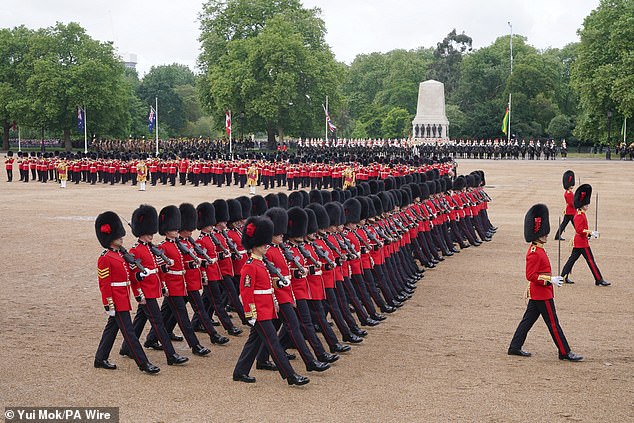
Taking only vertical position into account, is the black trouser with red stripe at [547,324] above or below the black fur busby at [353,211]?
below

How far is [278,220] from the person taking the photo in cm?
786

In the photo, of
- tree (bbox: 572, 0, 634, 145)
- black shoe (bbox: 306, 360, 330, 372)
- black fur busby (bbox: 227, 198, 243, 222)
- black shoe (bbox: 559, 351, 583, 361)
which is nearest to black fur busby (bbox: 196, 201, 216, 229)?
black fur busby (bbox: 227, 198, 243, 222)

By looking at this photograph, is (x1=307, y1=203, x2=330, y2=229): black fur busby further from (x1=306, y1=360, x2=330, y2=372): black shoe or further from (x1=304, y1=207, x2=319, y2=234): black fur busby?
(x1=306, y1=360, x2=330, y2=372): black shoe

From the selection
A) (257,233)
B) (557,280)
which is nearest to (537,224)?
(557,280)

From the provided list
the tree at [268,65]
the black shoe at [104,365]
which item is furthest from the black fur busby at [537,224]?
the tree at [268,65]

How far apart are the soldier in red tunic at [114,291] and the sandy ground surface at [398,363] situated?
0.19 m

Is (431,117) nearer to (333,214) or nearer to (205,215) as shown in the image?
(333,214)

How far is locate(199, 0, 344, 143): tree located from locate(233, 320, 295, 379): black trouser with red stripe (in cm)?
4859

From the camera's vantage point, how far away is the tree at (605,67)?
50.2 m

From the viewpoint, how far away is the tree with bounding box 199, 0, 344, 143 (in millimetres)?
55969

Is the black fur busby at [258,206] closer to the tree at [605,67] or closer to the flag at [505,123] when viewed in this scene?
the tree at [605,67]

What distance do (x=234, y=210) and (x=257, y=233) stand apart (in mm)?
2885

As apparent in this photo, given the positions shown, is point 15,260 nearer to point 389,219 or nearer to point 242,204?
point 242,204

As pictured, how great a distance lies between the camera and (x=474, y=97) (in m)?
81.0
